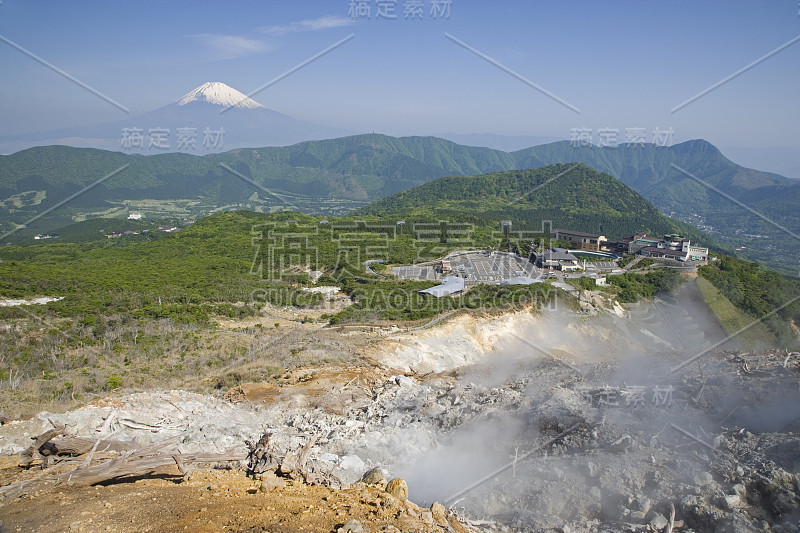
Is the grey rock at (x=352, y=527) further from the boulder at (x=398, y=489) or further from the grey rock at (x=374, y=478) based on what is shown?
the grey rock at (x=374, y=478)

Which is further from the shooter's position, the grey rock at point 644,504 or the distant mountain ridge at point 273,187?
the distant mountain ridge at point 273,187

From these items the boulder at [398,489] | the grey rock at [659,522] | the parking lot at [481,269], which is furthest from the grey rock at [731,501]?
the parking lot at [481,269]

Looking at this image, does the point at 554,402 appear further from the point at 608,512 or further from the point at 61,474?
the point at 61,474

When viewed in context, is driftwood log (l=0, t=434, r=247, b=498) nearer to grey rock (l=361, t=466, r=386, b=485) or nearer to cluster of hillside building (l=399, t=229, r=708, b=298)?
grey rock (l=361, t=466, r=386, b=485)

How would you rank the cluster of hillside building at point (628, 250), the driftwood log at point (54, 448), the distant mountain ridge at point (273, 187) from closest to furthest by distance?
the driftwood log at point (54, 448)
the cluster of hillside building at point (628, 250)
the distant mountain ridge at point (273, 187)

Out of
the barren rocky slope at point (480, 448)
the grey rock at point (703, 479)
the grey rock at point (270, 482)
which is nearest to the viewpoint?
the barren rocky slope at point (480, 448)

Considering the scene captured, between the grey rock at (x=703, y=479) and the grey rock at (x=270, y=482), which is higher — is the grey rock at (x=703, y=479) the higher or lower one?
the higher one

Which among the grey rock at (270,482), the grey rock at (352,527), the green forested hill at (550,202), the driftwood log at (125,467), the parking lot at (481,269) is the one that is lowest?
the parking lot at (481,269)

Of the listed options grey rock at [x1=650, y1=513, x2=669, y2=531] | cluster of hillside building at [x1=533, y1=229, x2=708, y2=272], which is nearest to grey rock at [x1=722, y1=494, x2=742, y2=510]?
grey rock at [x1=650, y1=513, x2=669, y2=531]
